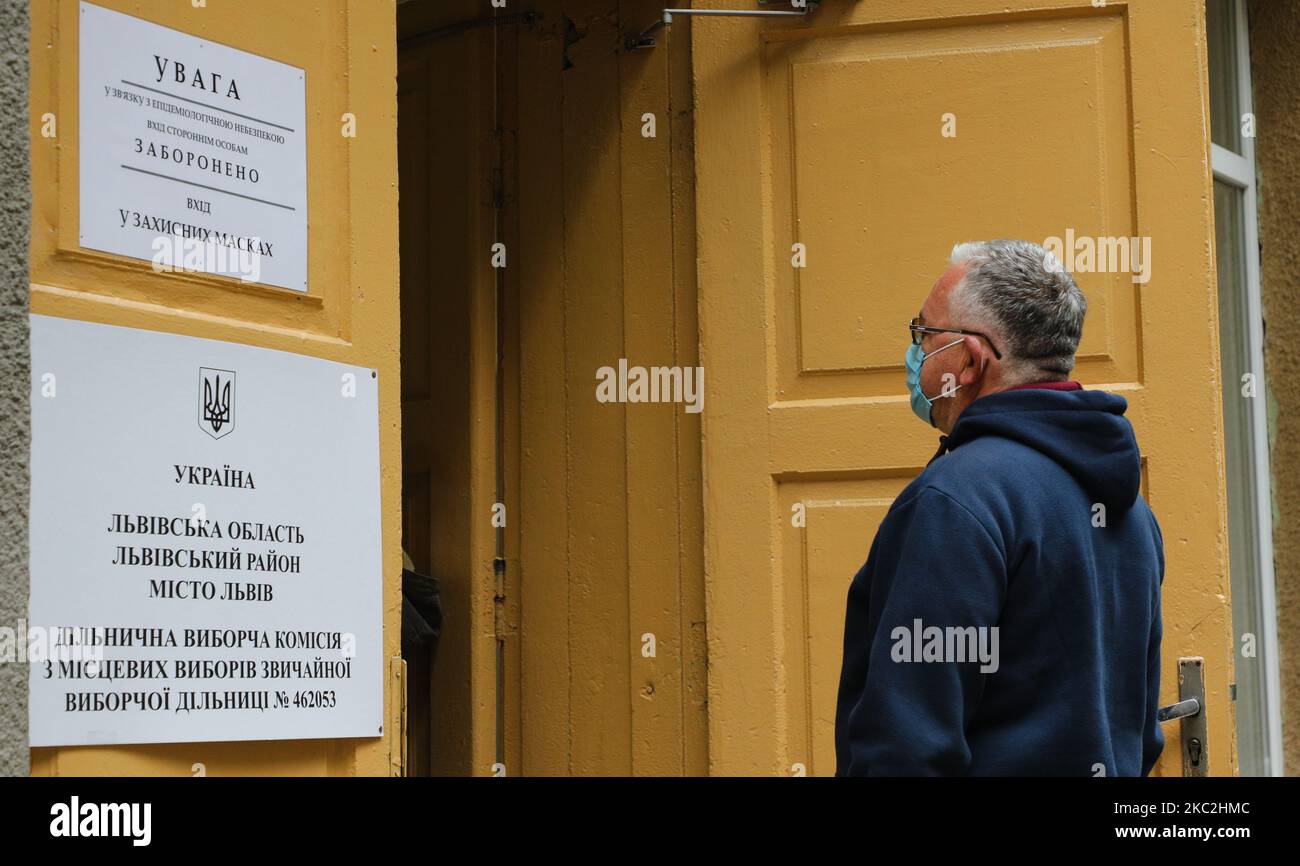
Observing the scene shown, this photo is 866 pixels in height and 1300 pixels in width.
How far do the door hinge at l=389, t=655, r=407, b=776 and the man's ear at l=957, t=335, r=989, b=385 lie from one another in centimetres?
140

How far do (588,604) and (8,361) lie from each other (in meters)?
2.43

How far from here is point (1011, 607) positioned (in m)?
2.59

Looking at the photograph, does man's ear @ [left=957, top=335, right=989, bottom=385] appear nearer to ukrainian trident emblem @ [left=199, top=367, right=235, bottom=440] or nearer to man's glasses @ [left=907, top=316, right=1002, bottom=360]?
man's glasses @ [left=907, top=316, right=1002, bottom=360]

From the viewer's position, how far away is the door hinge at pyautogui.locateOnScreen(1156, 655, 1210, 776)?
12.9 feet

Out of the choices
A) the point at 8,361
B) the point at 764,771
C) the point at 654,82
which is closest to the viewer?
the point at 8,361

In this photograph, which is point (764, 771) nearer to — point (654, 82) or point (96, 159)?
point (654, 82)

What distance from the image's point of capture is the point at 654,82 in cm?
465

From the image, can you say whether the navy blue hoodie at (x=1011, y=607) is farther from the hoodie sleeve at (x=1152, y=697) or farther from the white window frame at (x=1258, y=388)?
the white window frame at (x=1258, y=388)

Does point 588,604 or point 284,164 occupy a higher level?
point 284,164

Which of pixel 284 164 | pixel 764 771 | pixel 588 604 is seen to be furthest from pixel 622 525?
pixel 284 164

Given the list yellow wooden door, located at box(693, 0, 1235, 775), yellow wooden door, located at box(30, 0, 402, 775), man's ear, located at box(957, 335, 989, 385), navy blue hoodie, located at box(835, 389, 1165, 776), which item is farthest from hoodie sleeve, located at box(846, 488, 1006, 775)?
yellow wooden door, located at box(693, 0, 1235, 775)

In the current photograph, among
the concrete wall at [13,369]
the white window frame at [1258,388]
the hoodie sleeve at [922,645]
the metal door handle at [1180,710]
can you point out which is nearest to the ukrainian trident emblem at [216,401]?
the concrete wall at [13,369]

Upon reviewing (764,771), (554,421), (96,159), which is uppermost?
(96,159)

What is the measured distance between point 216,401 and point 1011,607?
1.59m
